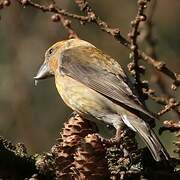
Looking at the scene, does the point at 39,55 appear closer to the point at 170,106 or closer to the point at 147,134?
the point at 147,134

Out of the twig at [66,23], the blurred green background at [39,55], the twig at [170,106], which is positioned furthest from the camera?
the blurred green background at [39,55]

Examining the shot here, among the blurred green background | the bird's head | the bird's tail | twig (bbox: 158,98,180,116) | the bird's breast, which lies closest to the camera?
twig (bbox: 158,98,180,116)

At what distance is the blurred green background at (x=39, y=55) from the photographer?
19.3ft

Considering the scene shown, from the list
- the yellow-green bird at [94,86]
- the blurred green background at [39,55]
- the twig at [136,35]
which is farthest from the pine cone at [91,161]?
the blurred green background at [39,55]

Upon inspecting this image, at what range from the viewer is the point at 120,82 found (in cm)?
435

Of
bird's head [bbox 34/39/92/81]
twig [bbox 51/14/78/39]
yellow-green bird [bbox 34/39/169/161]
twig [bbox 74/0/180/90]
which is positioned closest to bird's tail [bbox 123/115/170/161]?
yellow-green bird [bbox 34/39/169/161]

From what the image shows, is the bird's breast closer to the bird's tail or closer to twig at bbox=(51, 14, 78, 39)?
the bird's tail

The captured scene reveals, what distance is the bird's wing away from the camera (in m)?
4.29

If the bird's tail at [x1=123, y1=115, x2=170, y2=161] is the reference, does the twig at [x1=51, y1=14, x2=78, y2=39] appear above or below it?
above

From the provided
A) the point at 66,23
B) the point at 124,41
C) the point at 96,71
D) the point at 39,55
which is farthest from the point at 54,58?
the point at 39,55

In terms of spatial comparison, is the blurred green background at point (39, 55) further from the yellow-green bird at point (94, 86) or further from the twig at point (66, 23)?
the twig at point (66, 23)

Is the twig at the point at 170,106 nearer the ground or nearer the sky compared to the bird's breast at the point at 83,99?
nearer the ground

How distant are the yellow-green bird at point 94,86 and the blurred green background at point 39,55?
0.73 m

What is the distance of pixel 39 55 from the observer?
22.0ft
